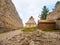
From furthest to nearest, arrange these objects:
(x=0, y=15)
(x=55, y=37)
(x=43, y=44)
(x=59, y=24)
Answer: (x=0, y=15) < (x=59, y=24) < (x=55, y=37) < (x=43, y=44)

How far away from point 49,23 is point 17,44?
190 inches

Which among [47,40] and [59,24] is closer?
[47,40]

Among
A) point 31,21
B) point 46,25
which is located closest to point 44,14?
point 31,21

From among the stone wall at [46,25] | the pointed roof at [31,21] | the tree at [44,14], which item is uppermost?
the tree at [44,14]

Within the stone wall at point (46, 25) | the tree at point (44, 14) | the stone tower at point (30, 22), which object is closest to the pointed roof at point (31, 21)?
the stone tower at point (30, 22)

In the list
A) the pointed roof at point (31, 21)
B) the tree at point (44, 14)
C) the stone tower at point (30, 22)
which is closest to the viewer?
the tree at point (44, 14)

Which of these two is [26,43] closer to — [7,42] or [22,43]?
[22,43]

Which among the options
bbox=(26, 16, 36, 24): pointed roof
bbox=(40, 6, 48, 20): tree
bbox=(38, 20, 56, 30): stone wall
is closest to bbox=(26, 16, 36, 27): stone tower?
bbox=(26, 16, 36, 24): pointed roof

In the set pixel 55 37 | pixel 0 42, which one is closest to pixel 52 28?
pixel 55 37

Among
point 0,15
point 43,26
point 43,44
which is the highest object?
point 0,15

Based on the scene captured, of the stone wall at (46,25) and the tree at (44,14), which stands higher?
the tree at (44,14)

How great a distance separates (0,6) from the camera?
15227mm

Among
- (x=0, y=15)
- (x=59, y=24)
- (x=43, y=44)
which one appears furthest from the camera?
(x=0, y=15)

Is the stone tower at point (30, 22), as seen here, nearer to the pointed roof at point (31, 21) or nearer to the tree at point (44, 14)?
the pointed roof at point (31, 21)
